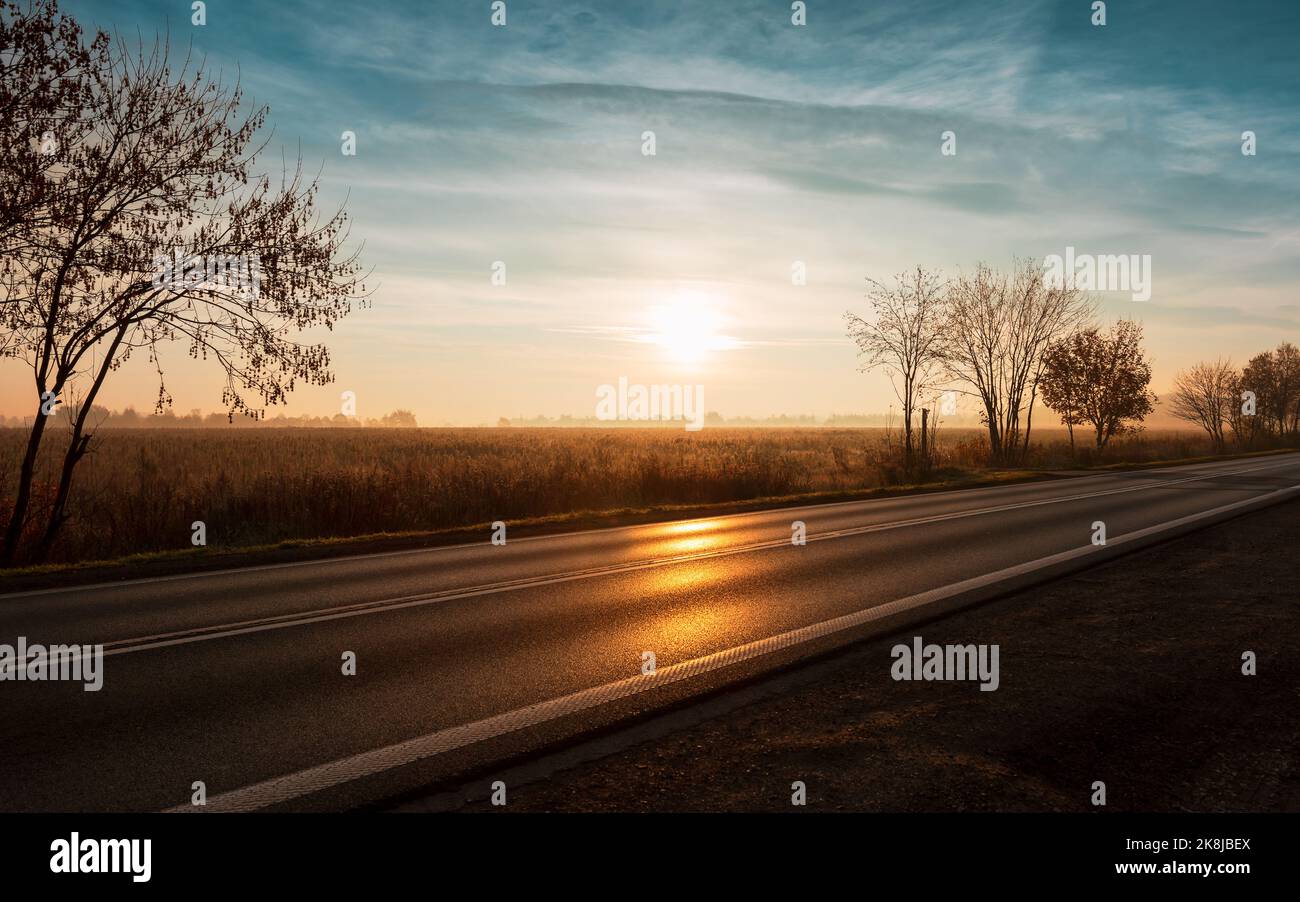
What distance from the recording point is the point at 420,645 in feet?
22.6

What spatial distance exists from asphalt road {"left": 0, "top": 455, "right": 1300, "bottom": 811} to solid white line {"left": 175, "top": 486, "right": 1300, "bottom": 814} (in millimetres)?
18

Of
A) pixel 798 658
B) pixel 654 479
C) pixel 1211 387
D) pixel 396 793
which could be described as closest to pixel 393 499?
pixel 654 479

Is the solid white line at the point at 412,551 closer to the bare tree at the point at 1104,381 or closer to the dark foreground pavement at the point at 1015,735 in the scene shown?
the dark foreground pavement at the point at 1015,735

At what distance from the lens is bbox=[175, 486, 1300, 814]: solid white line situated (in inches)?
159

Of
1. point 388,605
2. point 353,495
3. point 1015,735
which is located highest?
point 353,495

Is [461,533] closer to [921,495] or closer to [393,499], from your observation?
[393,499]

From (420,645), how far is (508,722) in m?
2.11

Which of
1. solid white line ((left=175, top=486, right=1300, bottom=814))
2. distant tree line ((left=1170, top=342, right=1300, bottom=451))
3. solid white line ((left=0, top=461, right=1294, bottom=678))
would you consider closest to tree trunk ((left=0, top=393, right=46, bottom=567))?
solid white line ((left=0, top=461, right=1294, bottom=678))

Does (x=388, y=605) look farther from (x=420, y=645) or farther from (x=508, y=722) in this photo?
(x=508, y=722)

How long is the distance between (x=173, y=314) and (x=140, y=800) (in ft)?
35.9

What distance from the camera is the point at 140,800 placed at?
399 cm

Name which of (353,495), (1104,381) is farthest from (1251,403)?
(353,495)

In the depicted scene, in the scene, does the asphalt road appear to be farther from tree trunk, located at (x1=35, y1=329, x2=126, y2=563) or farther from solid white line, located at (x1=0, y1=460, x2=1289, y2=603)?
tree trunk, located at (x1=35, y1=329, x2=126, y2=563)

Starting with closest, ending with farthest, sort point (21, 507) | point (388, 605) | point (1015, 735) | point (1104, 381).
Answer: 1. point (1015, 735)
2. point (388, 605)
3. point (21, 507)
4. point (1104, 381)
